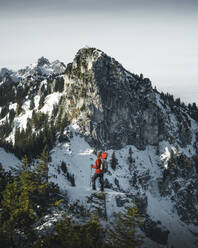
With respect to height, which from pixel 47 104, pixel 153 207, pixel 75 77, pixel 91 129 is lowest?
pixel 153 207

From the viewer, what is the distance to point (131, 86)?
4815 inches

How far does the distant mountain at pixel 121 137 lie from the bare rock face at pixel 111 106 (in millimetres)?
422

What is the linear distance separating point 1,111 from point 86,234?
534 ft

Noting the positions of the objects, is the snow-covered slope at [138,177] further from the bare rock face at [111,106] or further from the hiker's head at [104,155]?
the hiker's head at [104,155]

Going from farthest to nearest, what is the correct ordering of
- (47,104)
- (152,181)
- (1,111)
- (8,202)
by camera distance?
(1,111), (47,104), (152,181), (8,202)

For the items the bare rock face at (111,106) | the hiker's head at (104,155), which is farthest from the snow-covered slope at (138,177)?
the hiker's head at (104,155)

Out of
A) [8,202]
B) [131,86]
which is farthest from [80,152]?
[8,202]

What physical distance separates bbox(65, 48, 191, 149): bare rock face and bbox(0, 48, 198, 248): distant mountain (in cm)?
42

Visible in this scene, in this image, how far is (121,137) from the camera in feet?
362

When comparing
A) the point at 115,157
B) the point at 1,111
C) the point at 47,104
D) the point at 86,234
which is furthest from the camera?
the point at 1,111

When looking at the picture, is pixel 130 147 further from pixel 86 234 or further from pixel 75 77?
pixel 86 234

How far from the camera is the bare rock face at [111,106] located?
4188 inches

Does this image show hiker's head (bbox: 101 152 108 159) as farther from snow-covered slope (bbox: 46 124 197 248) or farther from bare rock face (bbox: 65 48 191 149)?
bare rock face (bbox: 65 48 191 149)

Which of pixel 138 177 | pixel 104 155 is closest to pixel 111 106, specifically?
pixel 138 177
